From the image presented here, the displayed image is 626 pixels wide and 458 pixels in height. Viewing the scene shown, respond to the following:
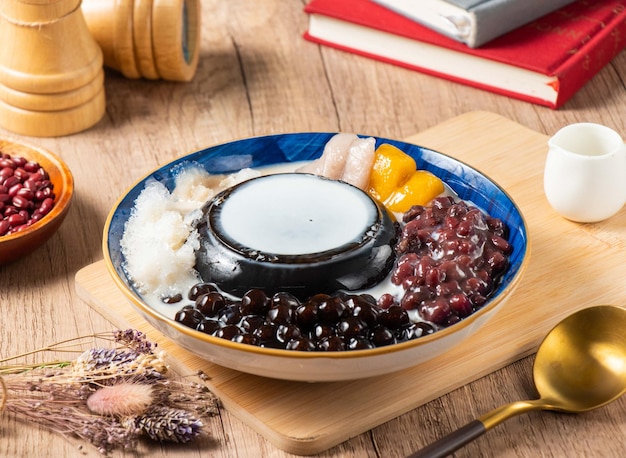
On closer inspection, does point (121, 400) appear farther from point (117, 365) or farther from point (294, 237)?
point (294, 237)

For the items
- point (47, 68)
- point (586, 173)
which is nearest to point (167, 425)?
point (586, 173)

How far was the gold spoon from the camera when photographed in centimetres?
165

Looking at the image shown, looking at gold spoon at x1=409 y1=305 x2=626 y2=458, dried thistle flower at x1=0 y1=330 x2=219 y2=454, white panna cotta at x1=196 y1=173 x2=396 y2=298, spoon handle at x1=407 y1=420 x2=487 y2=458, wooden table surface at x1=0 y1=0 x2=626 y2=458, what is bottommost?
wooden table surface at x1=0 y1=0 x2=626 y2=458

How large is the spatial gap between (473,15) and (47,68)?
129 cm

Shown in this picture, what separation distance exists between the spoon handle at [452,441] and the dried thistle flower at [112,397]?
406 mm

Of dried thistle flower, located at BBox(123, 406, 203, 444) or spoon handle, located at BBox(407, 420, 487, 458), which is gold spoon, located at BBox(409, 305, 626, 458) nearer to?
Result: spoon handle, located at BBox(407, 420, 487, 458)

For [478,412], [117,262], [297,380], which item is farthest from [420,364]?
[117,262]

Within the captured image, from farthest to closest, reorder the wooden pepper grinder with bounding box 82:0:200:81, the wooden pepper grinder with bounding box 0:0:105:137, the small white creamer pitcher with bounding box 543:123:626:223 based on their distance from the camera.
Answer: the wooden pepper grinder with bounding box 82:0:200:81 → the wooden pepper grinder with bounding box 0:0:105:137 → the small white creamer pitcher with bounding box 543:123:626:223

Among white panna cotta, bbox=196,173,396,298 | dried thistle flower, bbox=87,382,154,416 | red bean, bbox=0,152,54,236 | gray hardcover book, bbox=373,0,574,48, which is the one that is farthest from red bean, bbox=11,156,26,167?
gray hardcover book, bbox=373,0,574,48

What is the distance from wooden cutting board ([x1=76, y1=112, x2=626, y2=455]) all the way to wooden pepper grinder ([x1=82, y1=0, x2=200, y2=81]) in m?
0.86

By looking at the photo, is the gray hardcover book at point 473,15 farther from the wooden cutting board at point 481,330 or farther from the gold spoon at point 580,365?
the gold spoon at point 580,365

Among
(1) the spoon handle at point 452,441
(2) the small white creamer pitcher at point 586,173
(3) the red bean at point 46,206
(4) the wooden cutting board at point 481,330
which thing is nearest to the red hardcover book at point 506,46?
(4) the wooden cutting board at point 481,330

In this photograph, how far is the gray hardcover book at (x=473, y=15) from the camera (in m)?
2.89

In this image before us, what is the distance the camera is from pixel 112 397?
63.4 inches
